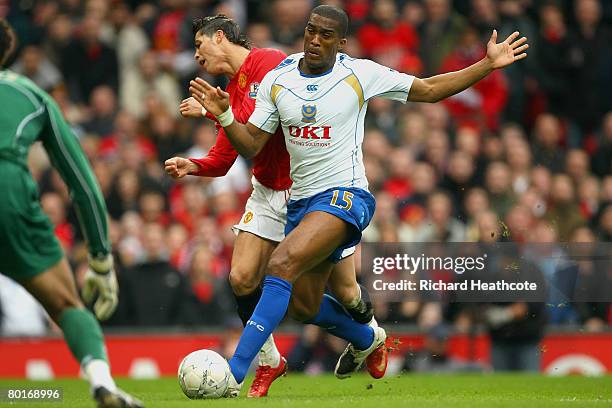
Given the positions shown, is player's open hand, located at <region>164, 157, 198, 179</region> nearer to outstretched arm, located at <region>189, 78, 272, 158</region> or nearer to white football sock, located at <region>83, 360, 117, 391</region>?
outstretched arm, located at <region>189, 78, 272, 158</region>

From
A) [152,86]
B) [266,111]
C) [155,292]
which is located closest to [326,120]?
[266,111]

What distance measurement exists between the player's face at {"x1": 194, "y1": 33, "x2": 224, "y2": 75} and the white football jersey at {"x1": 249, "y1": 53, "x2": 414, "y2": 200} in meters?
0.93

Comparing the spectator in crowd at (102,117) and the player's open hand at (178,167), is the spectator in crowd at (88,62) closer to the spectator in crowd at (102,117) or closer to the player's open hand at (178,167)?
the spectator in crowd at (102,117)

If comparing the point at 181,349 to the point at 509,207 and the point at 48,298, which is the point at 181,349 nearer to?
the point at 509,207

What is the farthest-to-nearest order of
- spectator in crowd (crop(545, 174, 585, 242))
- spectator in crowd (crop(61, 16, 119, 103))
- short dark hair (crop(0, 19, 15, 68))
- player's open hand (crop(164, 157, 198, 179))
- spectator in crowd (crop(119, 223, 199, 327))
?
spectator in crowd (crop(61, 16, 119, 103)), spectator in crowd (crop(545, 174, 585, 242)), spectator in crowd (crop(119, 223, 199, 327)), player's open hand (crop(164, 157, 198, 179)), short dark hair (crop(0, 19, 15, 68))

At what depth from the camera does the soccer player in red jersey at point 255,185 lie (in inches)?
383

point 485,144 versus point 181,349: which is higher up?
point 485,144

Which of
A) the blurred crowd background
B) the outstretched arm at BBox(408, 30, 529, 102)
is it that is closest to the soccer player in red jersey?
the outstretched arm at BBox(408, 30, 529, 102)

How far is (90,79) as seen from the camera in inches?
720

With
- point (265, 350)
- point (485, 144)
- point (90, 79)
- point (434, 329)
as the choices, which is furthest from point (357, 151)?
point (90, 79)

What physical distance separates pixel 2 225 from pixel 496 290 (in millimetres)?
5741

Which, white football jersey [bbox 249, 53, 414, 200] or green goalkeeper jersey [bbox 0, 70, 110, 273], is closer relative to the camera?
green goalkeeper jersey [bbox 0, 70, 110, 273]

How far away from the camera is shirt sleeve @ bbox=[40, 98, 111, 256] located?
693 centimetres

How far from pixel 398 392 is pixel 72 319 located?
3779 millimetres
